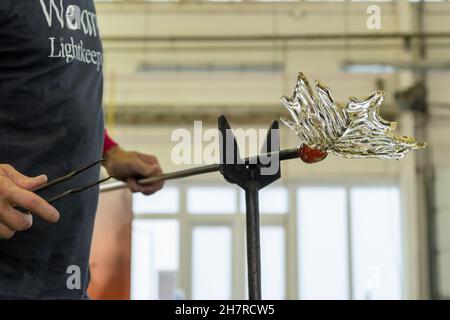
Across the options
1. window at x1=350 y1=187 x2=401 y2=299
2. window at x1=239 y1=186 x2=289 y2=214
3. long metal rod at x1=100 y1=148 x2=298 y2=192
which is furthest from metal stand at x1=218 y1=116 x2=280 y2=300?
window at x1=239 y1=186 x2=289 y2=214

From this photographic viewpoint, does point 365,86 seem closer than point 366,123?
No

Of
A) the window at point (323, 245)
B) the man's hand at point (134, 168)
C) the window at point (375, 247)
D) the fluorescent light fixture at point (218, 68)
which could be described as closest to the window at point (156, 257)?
the window at point (323, 245)

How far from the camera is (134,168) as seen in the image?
0.96 meters

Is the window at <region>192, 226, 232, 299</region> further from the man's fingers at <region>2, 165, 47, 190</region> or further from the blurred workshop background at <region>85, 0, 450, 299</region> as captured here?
the man's fingers at <region>2, 165, 47, 190</region>

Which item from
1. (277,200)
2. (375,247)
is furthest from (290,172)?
(375,247)

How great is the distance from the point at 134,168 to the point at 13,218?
1.28 ft

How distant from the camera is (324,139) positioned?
0.55 meters

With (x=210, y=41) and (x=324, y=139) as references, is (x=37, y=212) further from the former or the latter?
(x=210, y=41)

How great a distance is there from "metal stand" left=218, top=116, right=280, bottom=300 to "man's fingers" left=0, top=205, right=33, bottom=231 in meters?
0.16

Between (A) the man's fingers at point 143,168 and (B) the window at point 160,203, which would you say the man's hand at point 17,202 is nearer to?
(A) the man's fingers at point 143,168

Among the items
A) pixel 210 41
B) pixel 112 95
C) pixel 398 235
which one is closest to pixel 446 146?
pixel 398 235

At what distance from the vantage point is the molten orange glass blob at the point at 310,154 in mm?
564

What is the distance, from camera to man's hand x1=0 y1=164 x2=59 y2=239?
56cm

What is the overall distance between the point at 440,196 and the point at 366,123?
5065 mm
